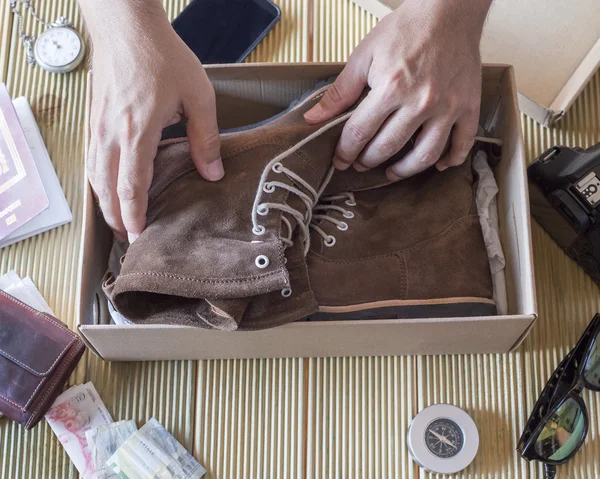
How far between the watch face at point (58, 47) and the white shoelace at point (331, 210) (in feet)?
1.52

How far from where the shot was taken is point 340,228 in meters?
0.84

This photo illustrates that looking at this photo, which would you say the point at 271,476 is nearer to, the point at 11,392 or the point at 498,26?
the point at 11,392

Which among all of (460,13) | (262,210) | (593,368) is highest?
(460,13)

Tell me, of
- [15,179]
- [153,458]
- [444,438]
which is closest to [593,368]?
[444,438]

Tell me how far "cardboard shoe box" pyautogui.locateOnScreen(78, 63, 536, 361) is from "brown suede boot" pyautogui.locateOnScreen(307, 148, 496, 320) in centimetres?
3

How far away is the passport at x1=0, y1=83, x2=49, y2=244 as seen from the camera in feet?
3.11

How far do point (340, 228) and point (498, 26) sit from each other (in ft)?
1.50

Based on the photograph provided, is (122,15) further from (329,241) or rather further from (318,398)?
(318,398)

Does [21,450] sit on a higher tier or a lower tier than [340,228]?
lower

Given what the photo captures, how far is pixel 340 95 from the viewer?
0.78 metres

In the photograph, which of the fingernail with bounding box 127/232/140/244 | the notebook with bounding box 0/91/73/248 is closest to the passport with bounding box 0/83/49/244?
the notebook with bounding box 0/91/73/248

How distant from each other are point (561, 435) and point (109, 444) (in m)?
0.58

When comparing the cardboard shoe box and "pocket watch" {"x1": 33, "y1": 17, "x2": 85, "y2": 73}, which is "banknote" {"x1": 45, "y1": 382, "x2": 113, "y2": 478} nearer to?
the cardboard shoe box

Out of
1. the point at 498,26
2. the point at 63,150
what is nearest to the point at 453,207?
the point at 498,26
